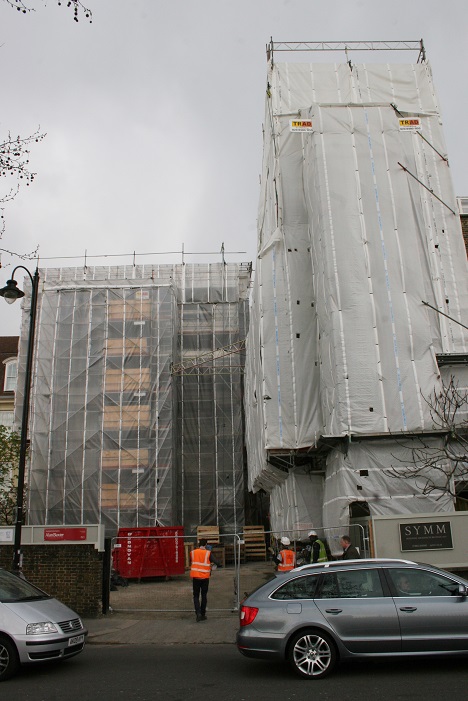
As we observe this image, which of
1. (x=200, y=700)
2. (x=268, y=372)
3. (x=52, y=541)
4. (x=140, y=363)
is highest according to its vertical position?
(x=140, y=363)

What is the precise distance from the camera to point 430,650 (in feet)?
23.9

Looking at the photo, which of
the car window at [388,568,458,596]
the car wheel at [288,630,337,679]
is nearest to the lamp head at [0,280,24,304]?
the car wheel at [288,630,337,679]

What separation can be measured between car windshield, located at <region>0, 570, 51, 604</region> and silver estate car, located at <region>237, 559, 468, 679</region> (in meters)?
3.25

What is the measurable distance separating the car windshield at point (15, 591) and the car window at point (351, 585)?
424 cm

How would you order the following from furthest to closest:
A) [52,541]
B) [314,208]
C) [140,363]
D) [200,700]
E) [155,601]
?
[140,363] → [314,208] → [155,601] → [52,541] → [200,700]

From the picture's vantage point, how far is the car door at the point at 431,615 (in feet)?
23.9

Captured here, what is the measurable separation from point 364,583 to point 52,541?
8.29 meters

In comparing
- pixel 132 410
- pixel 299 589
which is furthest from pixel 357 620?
pixel 132 410

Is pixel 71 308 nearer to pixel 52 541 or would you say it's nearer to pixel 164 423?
pixel 164 423

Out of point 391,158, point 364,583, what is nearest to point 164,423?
point 391,158

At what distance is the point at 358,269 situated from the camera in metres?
17.2

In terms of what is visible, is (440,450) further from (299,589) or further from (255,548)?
(255,548)

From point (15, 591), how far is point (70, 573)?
4.56 m

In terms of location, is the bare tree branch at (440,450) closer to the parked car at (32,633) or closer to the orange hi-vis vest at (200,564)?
the orange hi-vis vest at (200,564)
